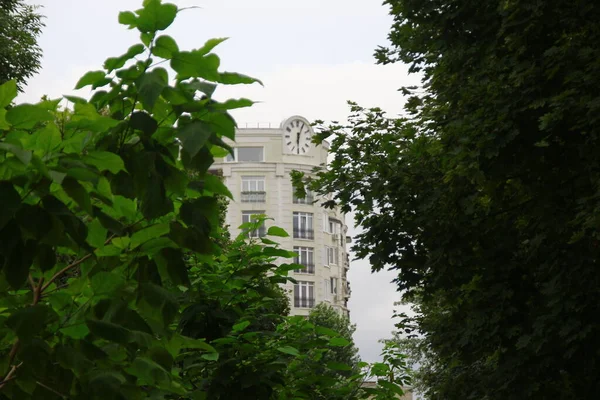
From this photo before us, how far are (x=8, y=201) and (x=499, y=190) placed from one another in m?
12.1

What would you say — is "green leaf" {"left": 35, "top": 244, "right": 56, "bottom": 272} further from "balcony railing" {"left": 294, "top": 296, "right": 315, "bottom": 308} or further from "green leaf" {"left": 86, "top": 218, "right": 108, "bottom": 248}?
"balcony railing" {"left": 294, "top": 296, "right": 315, "bottom": 308}

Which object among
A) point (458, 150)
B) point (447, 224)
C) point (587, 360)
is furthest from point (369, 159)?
point (587, 360)

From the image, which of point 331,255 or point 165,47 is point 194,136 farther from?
point 331,255

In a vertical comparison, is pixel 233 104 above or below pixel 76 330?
above

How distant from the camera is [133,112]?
342 cm

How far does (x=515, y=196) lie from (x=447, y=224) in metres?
1.15

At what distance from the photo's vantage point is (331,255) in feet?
279

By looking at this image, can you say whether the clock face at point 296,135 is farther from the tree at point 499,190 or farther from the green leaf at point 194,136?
the green leaf at point 194,136

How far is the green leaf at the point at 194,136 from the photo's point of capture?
3.14 meters

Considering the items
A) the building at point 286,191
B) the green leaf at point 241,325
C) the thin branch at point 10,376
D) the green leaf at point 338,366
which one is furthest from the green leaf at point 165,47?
the building at point 286,191

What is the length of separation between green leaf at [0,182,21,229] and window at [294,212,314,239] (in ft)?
257

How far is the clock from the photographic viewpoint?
81812 millimetres

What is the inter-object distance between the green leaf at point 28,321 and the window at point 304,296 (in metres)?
76.8

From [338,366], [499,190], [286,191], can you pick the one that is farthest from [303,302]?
[338,366]
